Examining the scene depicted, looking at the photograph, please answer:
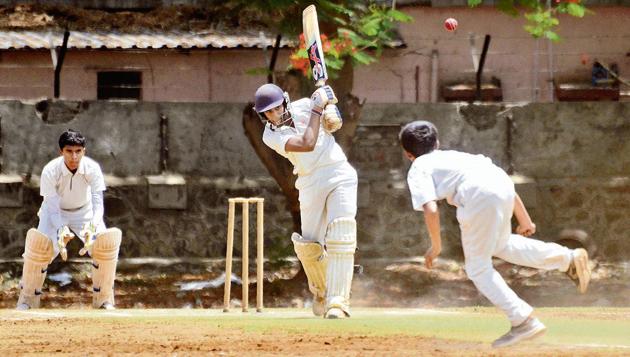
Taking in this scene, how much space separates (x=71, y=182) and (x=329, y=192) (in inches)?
169

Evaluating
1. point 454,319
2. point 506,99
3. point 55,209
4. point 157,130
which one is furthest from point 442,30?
point 454,319

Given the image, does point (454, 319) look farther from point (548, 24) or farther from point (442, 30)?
point (442, 30)

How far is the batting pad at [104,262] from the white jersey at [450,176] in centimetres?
663

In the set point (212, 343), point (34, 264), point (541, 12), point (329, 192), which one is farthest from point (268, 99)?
point (541, 12)

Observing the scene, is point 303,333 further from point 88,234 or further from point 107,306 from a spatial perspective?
point 107,306

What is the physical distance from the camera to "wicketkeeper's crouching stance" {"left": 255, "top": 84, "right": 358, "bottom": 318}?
13.9 m

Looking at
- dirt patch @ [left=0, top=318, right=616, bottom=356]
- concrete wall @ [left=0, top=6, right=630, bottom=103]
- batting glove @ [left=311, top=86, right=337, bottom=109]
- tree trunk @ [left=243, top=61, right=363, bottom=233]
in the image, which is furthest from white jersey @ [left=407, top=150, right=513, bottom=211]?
concrete wall @ [left=0, top=6, right=630, bottom=103]

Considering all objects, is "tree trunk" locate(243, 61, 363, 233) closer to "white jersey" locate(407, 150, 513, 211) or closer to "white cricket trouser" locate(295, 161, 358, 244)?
"white cricket trouser" locate(295, 161, 358, 244)

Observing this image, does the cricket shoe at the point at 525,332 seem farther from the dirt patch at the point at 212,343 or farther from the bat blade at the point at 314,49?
the bat blade at the point at 314,49

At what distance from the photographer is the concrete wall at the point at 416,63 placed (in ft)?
85.5

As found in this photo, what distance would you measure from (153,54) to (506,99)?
5.82 meters

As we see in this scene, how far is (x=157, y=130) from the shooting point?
71.4ft

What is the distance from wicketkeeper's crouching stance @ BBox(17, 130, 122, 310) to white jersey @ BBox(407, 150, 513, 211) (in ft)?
21.7

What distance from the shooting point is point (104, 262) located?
17422mm
